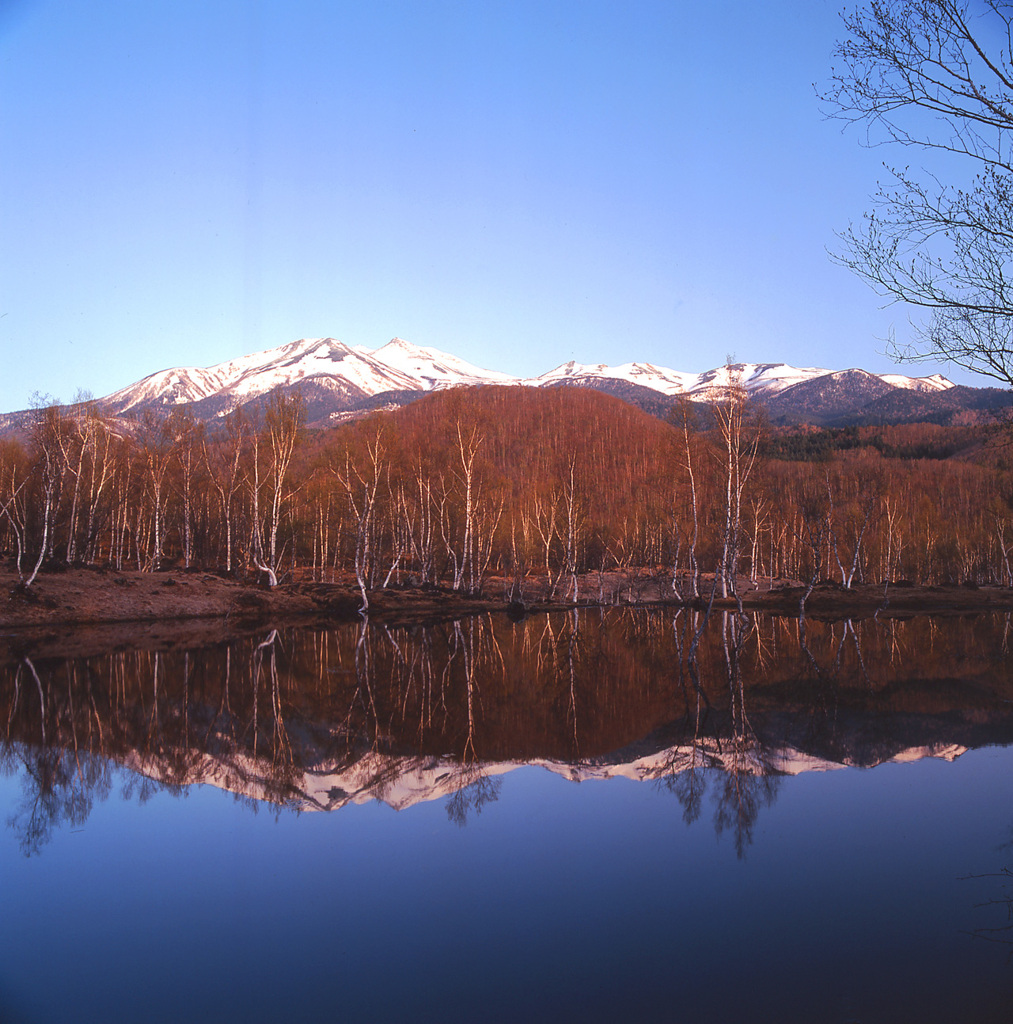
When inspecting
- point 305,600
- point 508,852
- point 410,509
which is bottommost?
point 305,600

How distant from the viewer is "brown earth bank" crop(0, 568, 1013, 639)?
31344 millimetres

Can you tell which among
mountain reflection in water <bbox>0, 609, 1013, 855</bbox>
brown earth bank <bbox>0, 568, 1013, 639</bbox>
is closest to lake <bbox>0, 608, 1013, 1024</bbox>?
mountain reflection in water <bbox>0, 609, 1013, 855</bbox>

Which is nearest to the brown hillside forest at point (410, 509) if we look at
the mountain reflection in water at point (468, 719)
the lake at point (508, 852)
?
the mountain reflection in water at point (468, 719)

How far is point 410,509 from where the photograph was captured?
173 ft

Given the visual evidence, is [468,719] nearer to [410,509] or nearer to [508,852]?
[508,852]

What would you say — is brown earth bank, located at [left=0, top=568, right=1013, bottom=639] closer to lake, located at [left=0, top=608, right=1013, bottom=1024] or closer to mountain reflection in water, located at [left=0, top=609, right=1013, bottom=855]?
mountain reflection in water, located at [left=0, top=609, right=1013, bottom=855]

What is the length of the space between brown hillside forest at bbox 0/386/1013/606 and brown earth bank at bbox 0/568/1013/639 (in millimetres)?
1146

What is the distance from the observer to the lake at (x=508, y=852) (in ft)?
17.5

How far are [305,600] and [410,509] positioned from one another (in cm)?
1507

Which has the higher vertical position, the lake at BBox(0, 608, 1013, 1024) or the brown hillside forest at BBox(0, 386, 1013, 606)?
the brown hillside forest at BBox(0, 386, 1013, 606)

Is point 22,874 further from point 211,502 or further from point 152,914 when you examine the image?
point 211,502

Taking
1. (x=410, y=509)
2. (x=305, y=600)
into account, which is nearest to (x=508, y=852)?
(x=305, y=600)

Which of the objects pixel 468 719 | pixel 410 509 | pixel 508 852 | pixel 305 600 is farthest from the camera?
pixel 410 509

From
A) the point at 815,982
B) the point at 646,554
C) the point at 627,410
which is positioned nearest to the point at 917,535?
the point at 646,554
